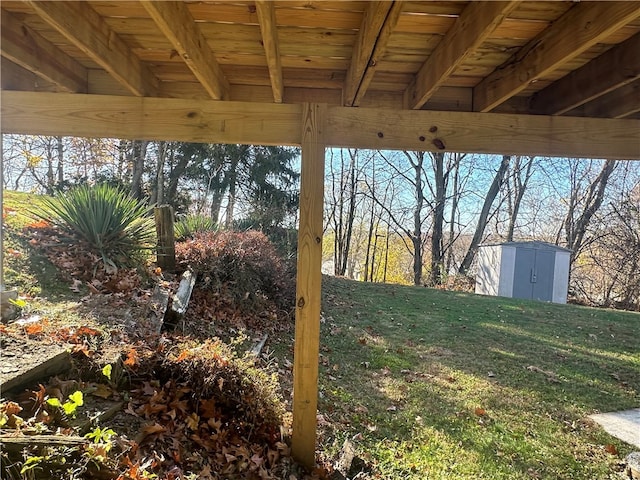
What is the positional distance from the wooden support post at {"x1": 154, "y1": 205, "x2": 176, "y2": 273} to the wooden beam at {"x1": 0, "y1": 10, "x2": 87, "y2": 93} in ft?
8.71

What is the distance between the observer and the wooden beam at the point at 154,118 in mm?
2211

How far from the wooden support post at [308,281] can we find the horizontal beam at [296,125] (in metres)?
0.09

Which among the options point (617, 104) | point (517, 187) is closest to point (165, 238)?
point (617, 104)

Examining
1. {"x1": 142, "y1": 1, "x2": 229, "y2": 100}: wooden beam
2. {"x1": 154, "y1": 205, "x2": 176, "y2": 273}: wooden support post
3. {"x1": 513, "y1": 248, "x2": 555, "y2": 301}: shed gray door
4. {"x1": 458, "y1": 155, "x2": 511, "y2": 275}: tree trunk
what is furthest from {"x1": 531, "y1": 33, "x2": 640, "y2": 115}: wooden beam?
{"x1": 458, "y1": 155, "x2": 511, "y2": 275}: tree trunk

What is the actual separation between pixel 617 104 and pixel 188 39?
2.52m

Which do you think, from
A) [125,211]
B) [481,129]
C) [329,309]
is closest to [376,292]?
[329,309]

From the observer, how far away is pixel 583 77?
7.01 ft

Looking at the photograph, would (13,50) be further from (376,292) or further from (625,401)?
(376,292)

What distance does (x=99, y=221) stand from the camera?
4.49 meters

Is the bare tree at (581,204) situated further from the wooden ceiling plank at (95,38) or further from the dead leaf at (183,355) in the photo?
the wooden ceiling plank at (95,38)

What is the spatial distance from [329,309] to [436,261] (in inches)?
302

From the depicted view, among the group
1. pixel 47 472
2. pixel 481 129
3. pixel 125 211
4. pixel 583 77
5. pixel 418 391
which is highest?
pixel 583 77

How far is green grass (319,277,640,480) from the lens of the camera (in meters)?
3.10

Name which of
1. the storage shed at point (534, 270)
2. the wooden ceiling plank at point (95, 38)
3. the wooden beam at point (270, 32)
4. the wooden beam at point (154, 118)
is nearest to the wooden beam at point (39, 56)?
the wooden beam at point (154, 118)
